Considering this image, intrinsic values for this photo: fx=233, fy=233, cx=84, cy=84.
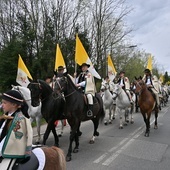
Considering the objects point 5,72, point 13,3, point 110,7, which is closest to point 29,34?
point 5,72

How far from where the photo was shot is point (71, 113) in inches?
268

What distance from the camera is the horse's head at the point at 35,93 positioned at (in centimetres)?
669

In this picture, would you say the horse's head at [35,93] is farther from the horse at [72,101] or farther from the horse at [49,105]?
the horse at [72,101]

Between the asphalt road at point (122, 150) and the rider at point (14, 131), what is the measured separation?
2.98 m

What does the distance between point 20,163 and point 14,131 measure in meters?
0.40

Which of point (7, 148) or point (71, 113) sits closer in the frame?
point (7, 148)

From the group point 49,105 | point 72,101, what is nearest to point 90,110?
point 72,101

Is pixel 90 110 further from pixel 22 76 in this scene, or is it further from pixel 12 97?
pixel 12 97

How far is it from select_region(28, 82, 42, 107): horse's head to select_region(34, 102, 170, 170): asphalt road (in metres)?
1.68

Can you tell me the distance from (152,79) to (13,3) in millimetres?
21872

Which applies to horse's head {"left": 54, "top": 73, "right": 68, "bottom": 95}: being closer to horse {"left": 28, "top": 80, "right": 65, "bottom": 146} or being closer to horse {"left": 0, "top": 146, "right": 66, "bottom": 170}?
horse {"left": 28, "top": 80, "right": 65, "bottom": 146}

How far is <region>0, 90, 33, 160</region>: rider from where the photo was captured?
2.73 metres

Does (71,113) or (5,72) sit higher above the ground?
(5,72)

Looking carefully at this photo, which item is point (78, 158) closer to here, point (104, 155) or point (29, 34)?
point (104, 155)
